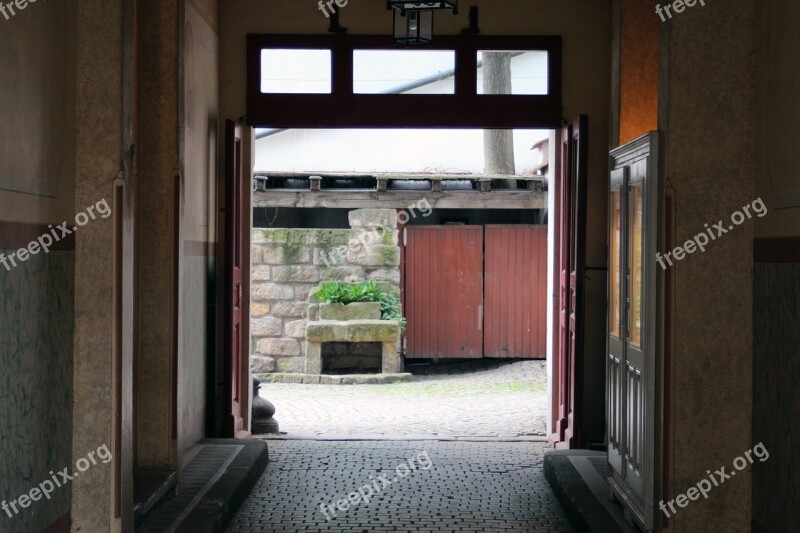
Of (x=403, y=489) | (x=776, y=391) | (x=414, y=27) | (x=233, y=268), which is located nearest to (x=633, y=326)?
(x=776, y=391)

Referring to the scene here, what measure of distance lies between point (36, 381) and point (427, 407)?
23.5ft

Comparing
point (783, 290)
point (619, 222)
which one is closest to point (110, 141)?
point (619, 222)

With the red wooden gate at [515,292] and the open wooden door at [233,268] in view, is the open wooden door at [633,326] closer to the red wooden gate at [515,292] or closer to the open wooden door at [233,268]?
the open wooden door at [233,268]

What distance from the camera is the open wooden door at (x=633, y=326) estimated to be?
4957 mm

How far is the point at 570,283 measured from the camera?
848 cm

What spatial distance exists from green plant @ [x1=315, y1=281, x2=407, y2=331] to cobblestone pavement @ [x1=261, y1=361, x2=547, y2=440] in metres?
1.02

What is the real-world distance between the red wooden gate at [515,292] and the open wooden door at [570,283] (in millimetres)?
5938

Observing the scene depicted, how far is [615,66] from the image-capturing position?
7.82 m

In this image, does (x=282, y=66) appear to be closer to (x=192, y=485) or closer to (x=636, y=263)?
(x=192, y=485)

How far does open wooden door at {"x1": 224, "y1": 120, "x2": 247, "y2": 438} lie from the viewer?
8344 millimetres

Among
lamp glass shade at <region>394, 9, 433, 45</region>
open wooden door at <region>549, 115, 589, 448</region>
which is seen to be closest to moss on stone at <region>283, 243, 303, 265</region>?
open wooden door at <region>549, 115, 589, 448</region>

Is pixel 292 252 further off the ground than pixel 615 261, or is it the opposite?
pixel 292 252

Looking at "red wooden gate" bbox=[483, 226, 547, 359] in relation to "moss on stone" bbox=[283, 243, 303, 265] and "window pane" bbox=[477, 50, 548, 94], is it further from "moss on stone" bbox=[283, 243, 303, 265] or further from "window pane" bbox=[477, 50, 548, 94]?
Answer: "moss on stone" bbox=[283, 243, 303, 265]

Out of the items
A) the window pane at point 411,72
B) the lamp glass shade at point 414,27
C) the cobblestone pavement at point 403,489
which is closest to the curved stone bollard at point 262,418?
the cobblestone pavement at point 403,489
